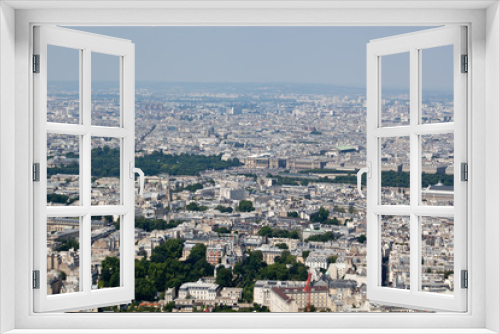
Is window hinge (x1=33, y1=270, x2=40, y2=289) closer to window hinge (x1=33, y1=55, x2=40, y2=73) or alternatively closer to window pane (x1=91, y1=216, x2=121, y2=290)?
window pane (x1=91, y1=216, x2=121, y2=290)

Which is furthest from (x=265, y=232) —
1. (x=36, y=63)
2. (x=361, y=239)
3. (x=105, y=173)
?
(x=36, y=63)

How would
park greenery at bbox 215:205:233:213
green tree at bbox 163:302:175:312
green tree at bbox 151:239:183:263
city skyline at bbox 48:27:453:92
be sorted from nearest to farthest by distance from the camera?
green tree at bbox 163:302:175:312 < park greenery at bbox 215:205:233:213 < green tree at bbox 151:239:183:263 < city skyline at bbox 48:27:453:92

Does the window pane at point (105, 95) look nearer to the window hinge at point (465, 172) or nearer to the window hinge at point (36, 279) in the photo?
the window hinge at point (36, 279)

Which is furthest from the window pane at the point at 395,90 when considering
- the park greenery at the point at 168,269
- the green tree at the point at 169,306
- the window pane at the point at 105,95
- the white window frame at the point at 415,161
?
the green tree at the point at 169,306

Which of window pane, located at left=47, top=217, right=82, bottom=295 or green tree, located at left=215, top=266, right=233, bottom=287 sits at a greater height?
window pane, located at left=47, top=217, right=82, bottom=295

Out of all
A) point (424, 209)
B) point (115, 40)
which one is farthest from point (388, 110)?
point (115, 40)

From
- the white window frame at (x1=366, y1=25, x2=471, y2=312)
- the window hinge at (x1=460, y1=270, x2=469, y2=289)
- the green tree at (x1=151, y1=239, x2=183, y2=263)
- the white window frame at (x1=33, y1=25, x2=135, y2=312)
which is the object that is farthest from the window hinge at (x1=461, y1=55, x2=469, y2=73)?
the green tree at (x1=151, y1=239, x2=183, y2=263)
